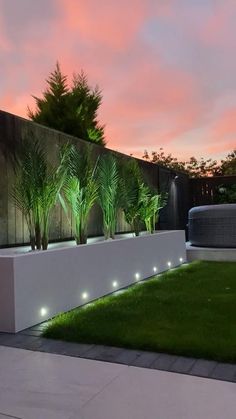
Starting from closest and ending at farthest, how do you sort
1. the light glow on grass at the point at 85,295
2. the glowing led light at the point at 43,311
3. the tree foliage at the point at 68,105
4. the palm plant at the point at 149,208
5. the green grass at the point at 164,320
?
the green grass at the point at 164,320 → the glowing led light at the point at 43,311 → the light glow on grass at the point at 85,295 → the palm plant at the point at 149,208 → the tree foliage at the point at 68,105

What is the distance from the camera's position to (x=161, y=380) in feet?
7.41

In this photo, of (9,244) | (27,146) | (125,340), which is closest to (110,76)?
(27,146)

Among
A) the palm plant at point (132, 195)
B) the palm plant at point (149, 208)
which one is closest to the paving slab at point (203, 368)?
the palm plant at point (132, 195)

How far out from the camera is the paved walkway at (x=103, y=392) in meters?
1.91

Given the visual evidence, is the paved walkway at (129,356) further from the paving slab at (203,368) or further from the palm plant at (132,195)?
the palm plant at (132,195)

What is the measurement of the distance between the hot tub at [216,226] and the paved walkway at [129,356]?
17.2ft

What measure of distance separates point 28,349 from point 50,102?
9516 mm

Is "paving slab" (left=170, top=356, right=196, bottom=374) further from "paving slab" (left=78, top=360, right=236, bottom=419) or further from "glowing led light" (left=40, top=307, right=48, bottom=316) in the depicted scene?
"glowing led light" (left=40, top=307, right=48, bottom=316)

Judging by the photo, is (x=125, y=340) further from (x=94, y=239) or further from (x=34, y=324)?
(x=94, y=239)

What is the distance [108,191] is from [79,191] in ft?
2.62

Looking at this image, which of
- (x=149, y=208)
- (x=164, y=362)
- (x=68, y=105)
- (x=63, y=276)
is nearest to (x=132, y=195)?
(x=149, y=208)

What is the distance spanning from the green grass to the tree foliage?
286 inches

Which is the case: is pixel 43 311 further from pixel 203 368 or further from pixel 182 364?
pixel 203 368

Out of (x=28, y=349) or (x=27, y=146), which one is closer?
(x=28, y=349)
